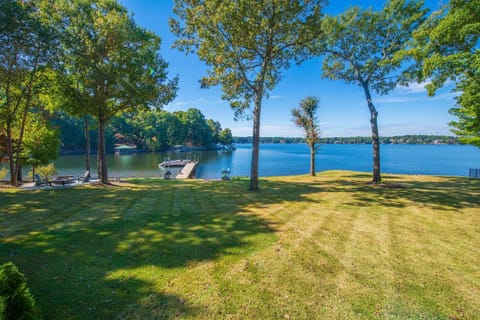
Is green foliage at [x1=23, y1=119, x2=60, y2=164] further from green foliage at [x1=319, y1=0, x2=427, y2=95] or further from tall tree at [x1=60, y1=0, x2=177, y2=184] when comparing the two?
green foliage at [x1=319, y1=0, x2=427, y2=95]

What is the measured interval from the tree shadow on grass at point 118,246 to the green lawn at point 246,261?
21mm

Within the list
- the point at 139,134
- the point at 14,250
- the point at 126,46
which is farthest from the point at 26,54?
the point at 139,134

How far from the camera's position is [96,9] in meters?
11.9

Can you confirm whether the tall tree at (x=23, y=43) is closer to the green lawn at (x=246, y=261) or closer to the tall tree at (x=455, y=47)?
the green lawn at (x=246, y=261)

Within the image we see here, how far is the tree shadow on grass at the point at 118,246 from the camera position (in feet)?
9.12

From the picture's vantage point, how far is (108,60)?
1192 cm

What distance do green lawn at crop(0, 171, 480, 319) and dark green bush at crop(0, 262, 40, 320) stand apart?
70 centimetres

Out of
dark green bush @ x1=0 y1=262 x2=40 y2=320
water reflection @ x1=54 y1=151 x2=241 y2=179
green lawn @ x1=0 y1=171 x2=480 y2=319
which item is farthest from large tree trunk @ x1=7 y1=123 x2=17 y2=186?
water reflection @ x1=54 y1=151 x2=241 y2=179

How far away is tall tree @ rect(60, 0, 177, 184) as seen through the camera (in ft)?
35.9

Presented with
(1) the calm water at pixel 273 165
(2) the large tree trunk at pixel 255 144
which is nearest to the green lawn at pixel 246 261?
(2) the large tree trunk at pixel 255 144

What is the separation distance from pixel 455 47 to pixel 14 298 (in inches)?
496

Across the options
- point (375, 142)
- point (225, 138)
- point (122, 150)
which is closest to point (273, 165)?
point (375, 142)

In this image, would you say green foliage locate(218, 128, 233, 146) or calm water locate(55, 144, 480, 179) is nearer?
calm water locate(55, 144, 480, 179)

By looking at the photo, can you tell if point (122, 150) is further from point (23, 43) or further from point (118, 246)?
point (118, 246)
